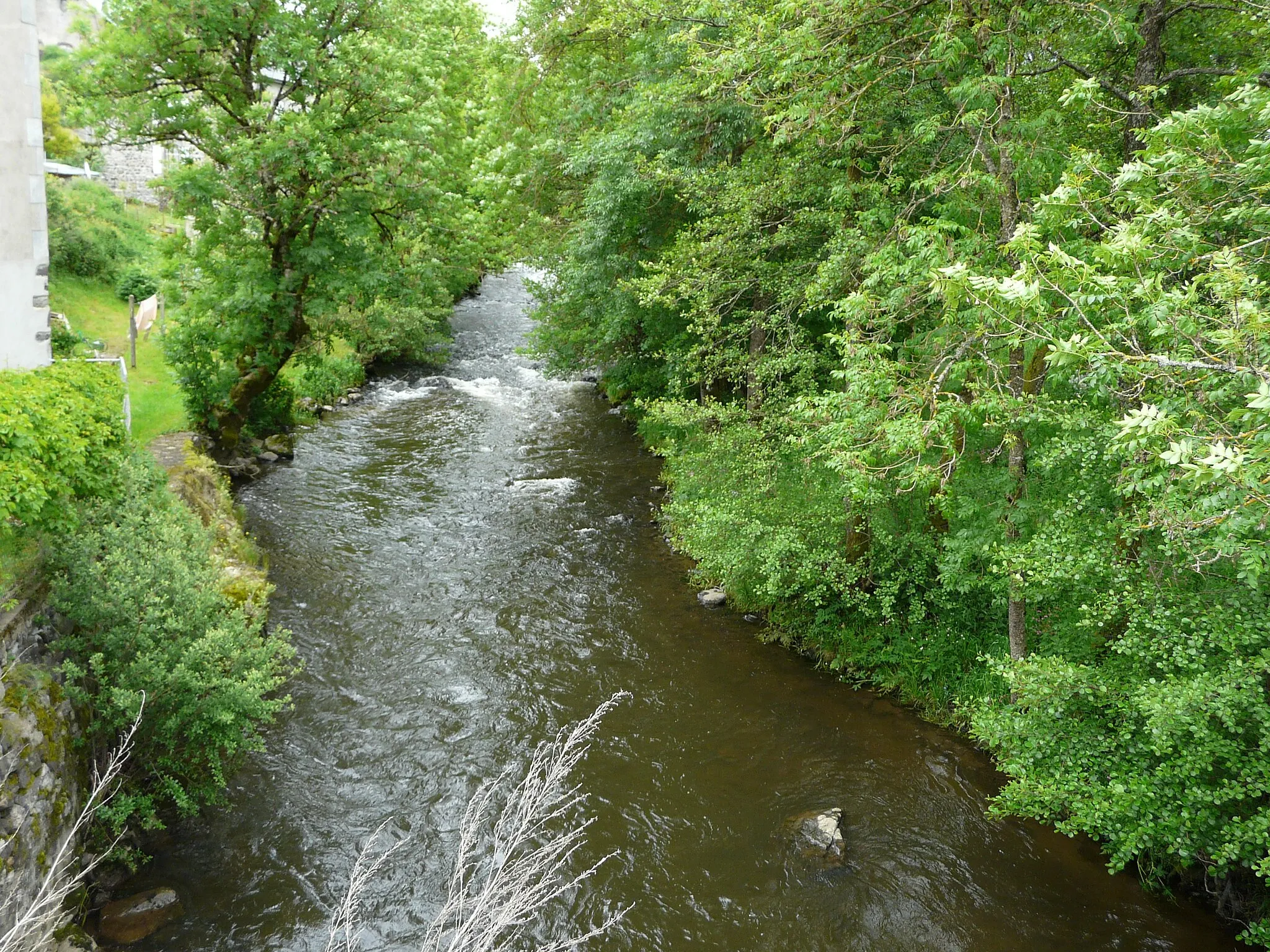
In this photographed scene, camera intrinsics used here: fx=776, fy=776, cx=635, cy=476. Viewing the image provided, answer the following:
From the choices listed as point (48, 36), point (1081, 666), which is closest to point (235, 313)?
point (1081, 666)

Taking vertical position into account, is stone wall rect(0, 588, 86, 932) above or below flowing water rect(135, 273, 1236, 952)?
above

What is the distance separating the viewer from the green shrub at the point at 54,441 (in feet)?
21.2

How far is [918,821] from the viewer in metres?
8.00

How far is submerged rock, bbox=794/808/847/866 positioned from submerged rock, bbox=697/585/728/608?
14.9 feet

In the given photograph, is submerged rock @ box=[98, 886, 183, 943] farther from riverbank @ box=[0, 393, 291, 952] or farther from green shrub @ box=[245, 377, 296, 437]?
green shrub @ box=[245, 377, 296, 437]

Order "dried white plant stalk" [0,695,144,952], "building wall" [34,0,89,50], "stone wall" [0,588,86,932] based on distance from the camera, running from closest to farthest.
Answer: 1. "dried white plant stalk" [0,695,144,952]
2. "stone wall" [0,588,86,932]
3. "building wall" [34,0,89,50]

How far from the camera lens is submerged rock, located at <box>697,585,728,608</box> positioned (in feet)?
40.4

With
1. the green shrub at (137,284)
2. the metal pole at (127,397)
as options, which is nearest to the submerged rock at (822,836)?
the metal pole at (127,397)

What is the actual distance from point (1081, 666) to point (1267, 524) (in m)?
2.76

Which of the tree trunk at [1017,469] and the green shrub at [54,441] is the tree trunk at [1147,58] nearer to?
the tree trunk at [1017,469]

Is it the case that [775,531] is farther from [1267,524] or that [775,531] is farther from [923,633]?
[1267,524]

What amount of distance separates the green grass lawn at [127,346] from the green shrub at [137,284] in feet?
1.51

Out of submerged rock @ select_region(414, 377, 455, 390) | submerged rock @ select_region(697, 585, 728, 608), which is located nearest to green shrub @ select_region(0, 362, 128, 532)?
submerged rock @ select_region(697, 585, 728, 608)

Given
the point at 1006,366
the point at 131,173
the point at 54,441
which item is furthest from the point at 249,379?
the point at 131,173
